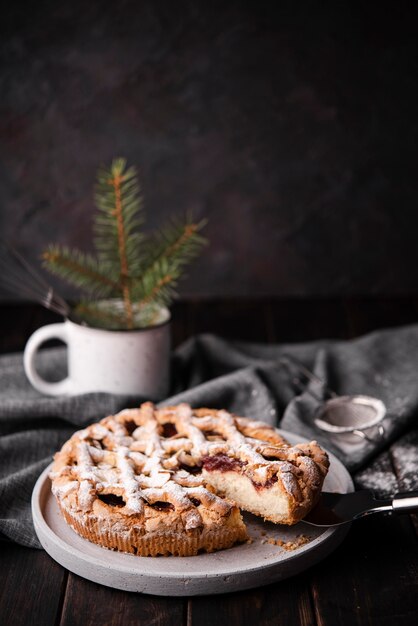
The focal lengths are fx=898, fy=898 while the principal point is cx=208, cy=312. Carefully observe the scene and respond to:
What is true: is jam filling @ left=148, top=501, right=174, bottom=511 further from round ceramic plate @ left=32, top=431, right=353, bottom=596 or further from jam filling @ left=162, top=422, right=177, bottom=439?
jam filling @ left=162, top=422, right=177, bottom=439

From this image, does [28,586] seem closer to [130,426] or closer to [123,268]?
[130,426]

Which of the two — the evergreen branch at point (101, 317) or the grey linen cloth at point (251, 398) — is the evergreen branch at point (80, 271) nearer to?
the evergreen branch at point (101, 317)

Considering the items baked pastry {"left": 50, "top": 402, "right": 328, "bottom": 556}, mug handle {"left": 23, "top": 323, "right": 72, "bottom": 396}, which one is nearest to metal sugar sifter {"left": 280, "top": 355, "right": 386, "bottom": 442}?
baked pastry {"left": 50, "top": 402, "right": 328, "bottom": 556}

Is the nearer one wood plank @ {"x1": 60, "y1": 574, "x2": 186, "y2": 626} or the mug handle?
wood plank @ {"x1": 60, "y1": 574, "x2": 186, "y2": 626}

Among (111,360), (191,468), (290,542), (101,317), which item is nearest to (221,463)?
(191,468)

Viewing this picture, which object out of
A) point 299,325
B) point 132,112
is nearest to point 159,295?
point 299,325

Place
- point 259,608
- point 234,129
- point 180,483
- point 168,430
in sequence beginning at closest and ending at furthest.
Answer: point 259,608 < point 180,483 < point 168,430 < point 234,129
